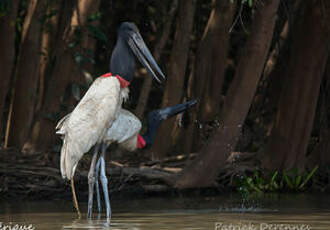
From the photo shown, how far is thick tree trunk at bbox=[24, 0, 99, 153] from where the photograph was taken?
11.3 m

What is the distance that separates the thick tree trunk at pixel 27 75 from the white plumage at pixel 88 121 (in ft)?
11.9

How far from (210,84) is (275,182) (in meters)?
2.04

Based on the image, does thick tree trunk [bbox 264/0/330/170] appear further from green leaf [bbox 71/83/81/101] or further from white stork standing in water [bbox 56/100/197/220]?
green leaf [bbox 71/83/81/101]

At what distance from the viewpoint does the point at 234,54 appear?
57.9ft

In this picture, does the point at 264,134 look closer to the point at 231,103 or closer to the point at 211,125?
the point at 211,125

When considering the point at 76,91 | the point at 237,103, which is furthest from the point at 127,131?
the point at 76,91

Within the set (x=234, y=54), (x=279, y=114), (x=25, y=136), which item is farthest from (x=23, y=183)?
(x=234, y=54)

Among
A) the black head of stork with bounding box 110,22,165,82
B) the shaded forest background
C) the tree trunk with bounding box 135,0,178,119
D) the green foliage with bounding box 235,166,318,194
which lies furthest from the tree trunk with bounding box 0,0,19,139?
the green foliage with bounding box 235,166,318,194

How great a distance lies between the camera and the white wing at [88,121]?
8516 mm

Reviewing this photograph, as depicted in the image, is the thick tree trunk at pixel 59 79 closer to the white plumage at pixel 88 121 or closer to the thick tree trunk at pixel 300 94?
the white plumage at pixel 88 121

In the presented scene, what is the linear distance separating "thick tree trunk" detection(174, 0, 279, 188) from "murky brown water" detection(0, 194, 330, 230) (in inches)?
15.1

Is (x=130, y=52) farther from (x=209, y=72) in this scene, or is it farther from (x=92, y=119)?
(x=209, y=72)

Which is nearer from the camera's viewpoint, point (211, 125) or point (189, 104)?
point (189, 104)

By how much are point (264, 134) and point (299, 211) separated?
4.76 meters
